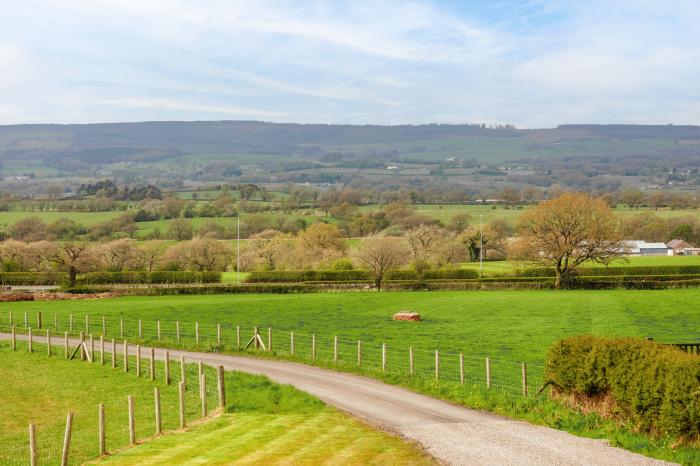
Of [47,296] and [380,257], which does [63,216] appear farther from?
[47,296]

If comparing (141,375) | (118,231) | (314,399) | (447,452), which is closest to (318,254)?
(118,231)

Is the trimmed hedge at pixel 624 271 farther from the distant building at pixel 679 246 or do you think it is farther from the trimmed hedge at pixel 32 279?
the distant building at pixel 679 246

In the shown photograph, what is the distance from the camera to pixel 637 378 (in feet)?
76.8

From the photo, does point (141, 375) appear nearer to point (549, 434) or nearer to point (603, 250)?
point (549, 434)

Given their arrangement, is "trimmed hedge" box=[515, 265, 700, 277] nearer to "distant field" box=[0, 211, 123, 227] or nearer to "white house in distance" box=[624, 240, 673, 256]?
"white house in distance" box=[624, 240, 673, 256]

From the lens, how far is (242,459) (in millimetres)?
21281

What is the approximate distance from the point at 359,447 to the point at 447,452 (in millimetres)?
2262

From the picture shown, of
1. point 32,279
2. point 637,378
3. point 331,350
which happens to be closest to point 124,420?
point 637,378

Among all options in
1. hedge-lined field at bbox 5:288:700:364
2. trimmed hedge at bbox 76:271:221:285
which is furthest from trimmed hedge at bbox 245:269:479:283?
hedge-lined field at bbox 5:288:700:364

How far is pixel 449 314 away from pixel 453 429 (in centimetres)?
4489

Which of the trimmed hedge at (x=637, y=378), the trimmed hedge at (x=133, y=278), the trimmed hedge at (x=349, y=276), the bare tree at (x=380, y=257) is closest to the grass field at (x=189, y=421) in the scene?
the trimmed hedge at (x=637, y=378)

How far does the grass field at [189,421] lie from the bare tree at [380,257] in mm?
64776

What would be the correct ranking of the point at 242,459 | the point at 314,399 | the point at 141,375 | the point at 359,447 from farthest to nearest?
the point at 141,375 < the point at 314,399 < the point at 359,447 < the point at 242,459

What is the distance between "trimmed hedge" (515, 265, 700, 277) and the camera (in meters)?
105
